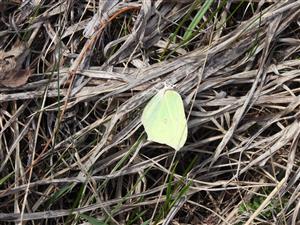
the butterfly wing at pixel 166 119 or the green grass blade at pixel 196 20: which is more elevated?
the green grass blade at pixel 196 20

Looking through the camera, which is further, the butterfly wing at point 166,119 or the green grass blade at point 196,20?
the green grass blade at point 196,20

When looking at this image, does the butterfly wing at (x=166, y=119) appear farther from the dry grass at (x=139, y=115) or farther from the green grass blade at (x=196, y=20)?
the green grass blade at (x=196, y=20)

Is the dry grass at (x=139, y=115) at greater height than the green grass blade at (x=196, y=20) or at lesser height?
lesser

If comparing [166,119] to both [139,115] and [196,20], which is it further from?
[196,20]

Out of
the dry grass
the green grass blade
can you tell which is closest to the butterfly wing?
the dry grass

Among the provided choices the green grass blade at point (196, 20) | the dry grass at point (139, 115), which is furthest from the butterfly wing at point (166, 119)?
the green grass blade at point (196, 20)

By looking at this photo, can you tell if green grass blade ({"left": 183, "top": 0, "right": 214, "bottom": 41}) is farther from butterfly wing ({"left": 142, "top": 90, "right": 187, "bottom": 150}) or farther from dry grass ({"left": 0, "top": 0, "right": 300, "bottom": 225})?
butterfly wing ({"left": 142, "top": 90, "right": 187, "bottom": 150})

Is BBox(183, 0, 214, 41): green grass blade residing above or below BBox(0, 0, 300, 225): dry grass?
above

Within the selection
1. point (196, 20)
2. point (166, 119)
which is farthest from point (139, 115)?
point (196, 20)

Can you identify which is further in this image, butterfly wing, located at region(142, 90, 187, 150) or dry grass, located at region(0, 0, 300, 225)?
dry grass, located at region(0, 0, 300, 225)
